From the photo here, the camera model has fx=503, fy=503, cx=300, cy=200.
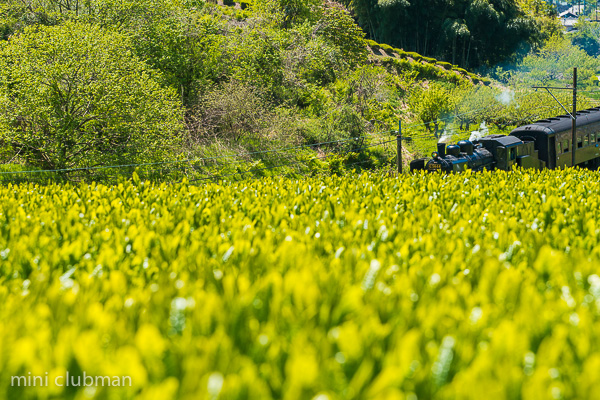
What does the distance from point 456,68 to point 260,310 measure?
70.6m

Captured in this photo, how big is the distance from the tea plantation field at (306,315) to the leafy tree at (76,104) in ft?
70.3

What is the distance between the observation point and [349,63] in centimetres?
5281

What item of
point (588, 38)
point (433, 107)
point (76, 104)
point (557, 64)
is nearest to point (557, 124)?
point (433, 107)

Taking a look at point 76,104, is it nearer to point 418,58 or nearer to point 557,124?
point 557,124

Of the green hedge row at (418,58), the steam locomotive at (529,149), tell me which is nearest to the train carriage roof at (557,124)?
the steam locomotive at (529,149)

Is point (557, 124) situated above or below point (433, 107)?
above

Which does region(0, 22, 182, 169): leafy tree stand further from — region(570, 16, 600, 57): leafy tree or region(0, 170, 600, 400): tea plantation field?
region(570, 16, 600, 57): leafy tree

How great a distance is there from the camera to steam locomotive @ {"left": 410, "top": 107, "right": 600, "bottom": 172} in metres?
21.8

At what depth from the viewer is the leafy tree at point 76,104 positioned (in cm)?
2322

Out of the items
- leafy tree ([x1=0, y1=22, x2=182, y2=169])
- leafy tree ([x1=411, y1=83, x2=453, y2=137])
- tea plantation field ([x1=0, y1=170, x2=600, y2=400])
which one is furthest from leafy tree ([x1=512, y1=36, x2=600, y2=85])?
A: tea plantation field ([x1=0, y1=170, x2=600, y2=400])

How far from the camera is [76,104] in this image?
24266 millimetres

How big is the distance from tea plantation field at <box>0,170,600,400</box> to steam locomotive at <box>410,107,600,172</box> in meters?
18.0

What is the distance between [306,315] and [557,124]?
28.5m

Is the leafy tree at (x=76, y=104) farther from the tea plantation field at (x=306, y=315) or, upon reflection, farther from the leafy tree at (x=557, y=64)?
the leafy tree at (x=557, y=64)
